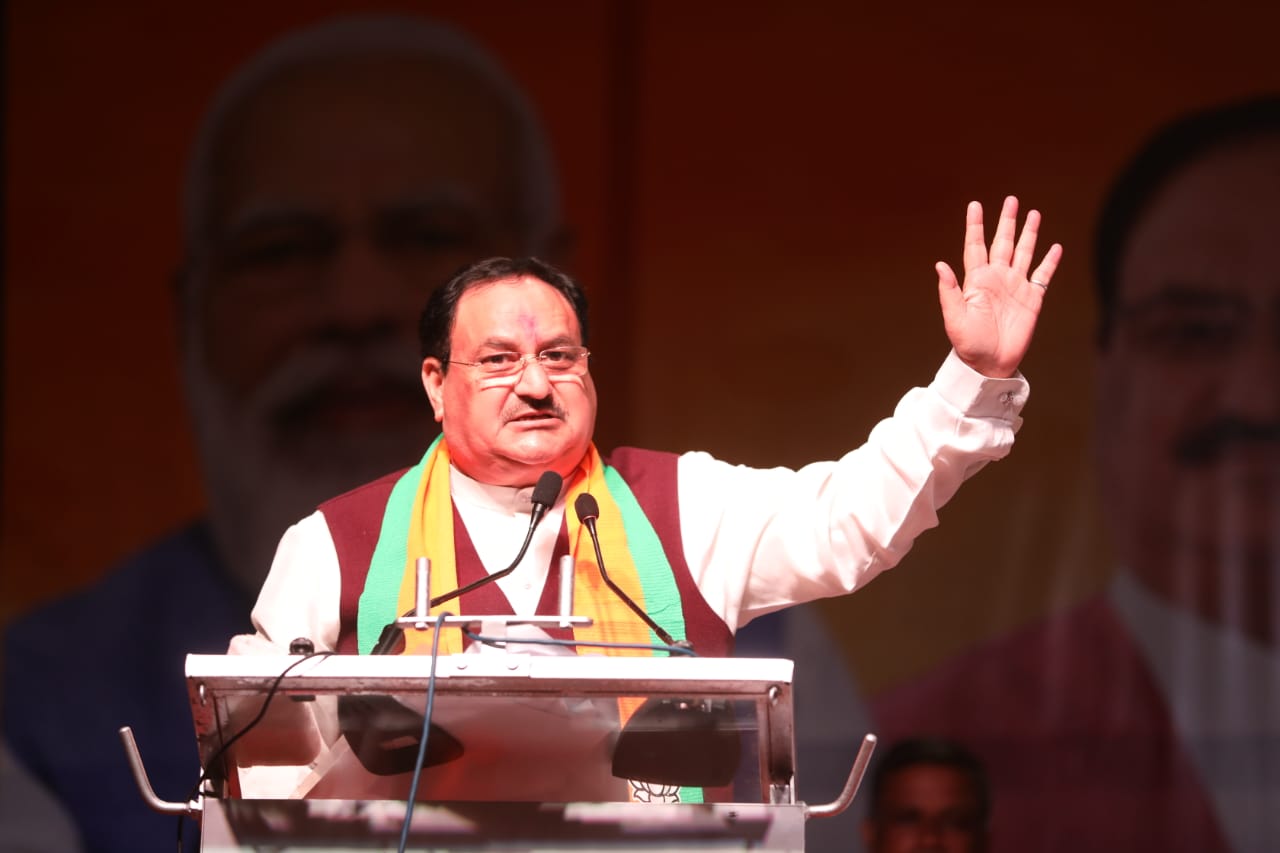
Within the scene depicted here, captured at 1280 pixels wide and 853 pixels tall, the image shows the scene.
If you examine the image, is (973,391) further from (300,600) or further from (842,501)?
(300,600)

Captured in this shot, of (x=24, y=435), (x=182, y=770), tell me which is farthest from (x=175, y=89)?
(x=182, y=770)

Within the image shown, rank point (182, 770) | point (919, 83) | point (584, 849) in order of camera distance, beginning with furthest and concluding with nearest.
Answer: point (919, 83), point (182, 770), point (584, 849)

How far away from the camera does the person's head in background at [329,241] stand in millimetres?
5297

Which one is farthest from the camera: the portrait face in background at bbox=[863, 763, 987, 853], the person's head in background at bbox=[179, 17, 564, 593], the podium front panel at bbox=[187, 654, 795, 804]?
the person's head in background at bbox=[179, 17, 564, 593]

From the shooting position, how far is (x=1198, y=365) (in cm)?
516

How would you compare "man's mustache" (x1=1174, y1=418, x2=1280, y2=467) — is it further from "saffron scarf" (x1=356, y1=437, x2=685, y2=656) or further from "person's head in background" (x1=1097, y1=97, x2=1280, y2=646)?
"saffron scarf" (x1=356, y1=437, x2=685, y2=656)

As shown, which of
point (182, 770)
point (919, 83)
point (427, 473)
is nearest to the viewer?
point (427, 473)

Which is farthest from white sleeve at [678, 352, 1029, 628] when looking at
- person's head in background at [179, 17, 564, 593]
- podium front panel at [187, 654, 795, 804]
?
person's head in background at [179, 17, 564, 593]

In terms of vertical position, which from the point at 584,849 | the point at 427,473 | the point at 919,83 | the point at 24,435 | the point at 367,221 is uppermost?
the point at 919,83

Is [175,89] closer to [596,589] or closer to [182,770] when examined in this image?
[182,770]

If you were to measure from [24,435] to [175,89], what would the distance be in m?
1.15

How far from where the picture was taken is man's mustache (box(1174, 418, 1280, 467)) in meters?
5.05

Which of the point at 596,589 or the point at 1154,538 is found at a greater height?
the point at 1154,538

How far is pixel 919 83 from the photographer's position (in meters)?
5.35
